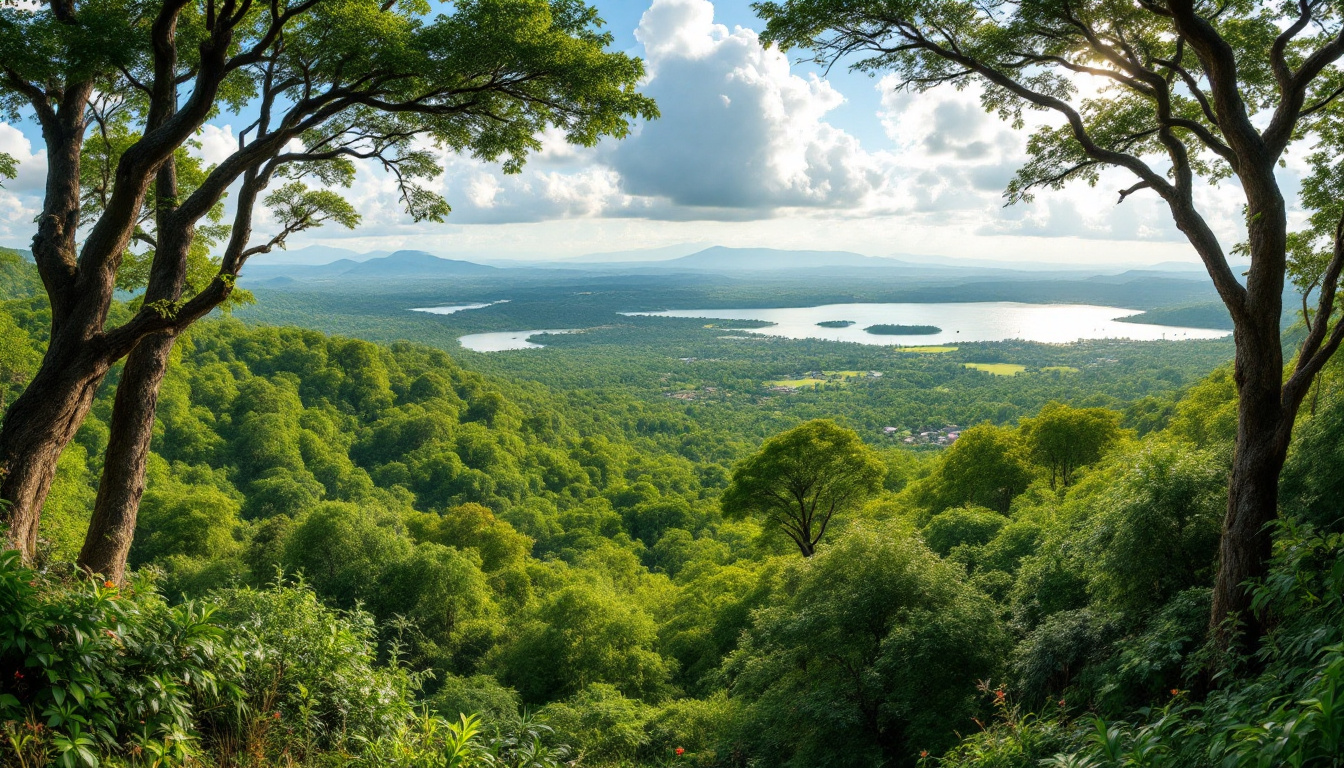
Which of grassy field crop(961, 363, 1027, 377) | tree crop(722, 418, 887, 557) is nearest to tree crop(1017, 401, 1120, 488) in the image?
tree crop(722, 418, 887, 557)

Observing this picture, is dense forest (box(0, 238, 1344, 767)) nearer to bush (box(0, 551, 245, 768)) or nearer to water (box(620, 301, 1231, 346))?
bush (box(0, 551, 245, 768))

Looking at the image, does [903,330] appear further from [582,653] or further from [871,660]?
[871,660]

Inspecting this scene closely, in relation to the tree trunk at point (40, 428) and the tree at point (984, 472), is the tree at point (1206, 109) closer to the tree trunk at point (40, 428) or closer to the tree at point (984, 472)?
the tree trunk at point (40, 428)

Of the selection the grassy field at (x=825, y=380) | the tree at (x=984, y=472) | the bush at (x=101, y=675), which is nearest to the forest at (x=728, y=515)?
the bush at (x=101, y=675)

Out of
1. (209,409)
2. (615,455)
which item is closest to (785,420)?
(615,455)

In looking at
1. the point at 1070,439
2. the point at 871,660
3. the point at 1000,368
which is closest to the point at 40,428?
the point at 871,660

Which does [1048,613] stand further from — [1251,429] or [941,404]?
[941,404]
